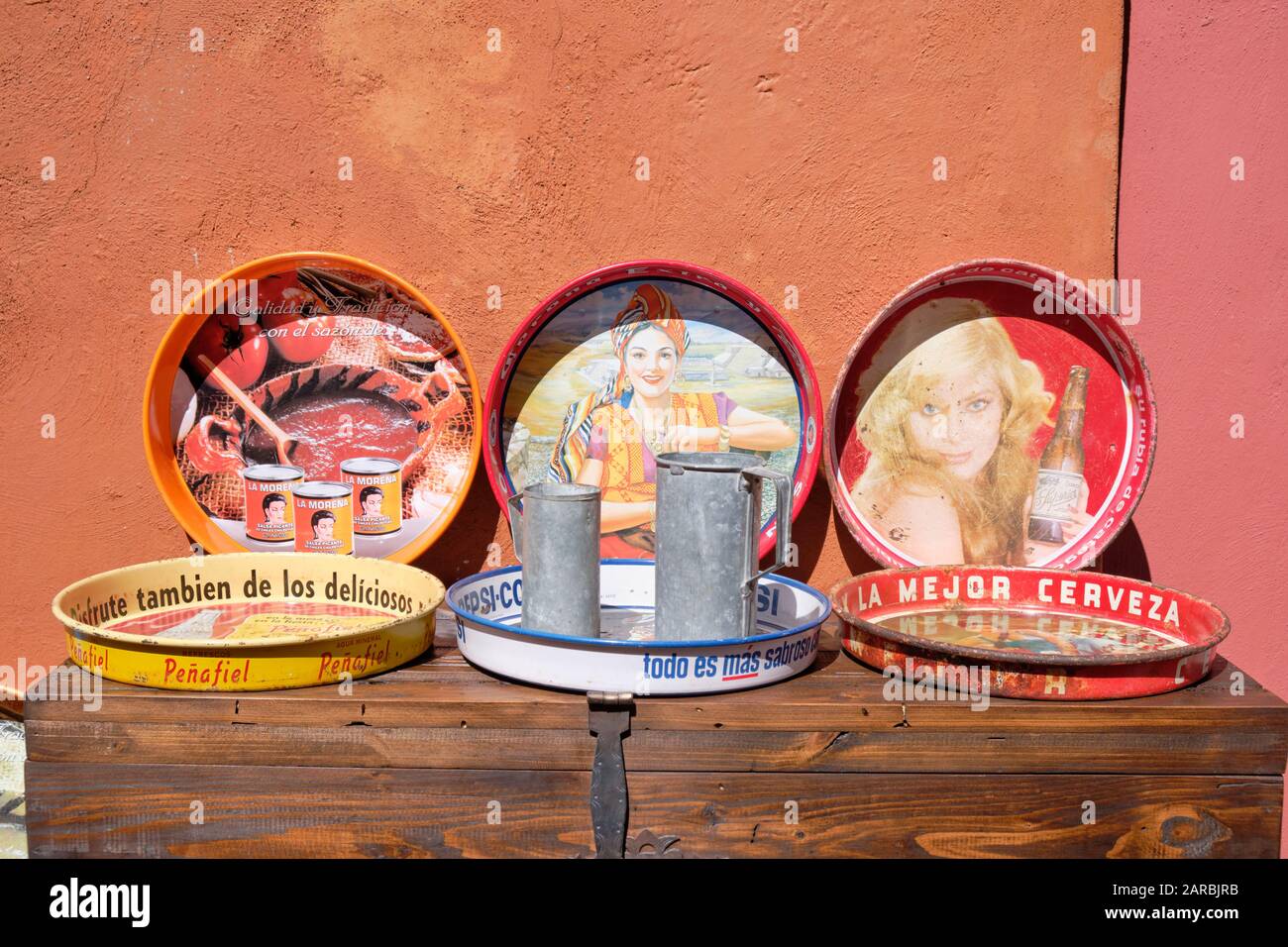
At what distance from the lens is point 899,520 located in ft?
7.33

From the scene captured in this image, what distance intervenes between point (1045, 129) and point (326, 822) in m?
1.85

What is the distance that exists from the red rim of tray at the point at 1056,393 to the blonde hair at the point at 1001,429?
0.11ft

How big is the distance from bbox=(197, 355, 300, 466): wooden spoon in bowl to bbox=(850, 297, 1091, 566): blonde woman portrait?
1.14 metres

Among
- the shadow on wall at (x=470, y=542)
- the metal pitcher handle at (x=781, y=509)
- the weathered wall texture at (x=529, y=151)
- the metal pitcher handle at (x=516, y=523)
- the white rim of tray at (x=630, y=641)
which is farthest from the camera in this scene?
the shadow on wall at (x=470, y=542)

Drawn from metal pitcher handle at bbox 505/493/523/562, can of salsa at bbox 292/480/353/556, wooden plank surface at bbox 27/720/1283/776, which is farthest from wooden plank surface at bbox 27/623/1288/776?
can of salsa at bbox 292/480/353/556

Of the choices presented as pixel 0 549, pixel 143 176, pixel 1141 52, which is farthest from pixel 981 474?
pixel 0 549

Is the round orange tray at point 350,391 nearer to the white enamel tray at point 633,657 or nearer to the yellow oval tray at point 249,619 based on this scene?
the yellow oval tray at point 249,619

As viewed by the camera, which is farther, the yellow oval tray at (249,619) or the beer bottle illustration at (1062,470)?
the beer bottle illustration at (1062,470)

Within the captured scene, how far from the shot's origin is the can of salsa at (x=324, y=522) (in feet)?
7.13

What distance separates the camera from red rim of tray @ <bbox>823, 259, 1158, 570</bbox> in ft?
6.98

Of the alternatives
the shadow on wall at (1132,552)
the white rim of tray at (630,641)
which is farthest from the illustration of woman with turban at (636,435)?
the shadow on wall at (1132,552)

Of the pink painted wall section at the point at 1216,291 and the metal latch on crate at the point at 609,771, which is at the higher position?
the pink painted wall section at the point at 1216,291

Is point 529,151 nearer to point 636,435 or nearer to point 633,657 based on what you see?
point 636,435

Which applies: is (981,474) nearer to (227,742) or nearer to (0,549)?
A: (227,742)
